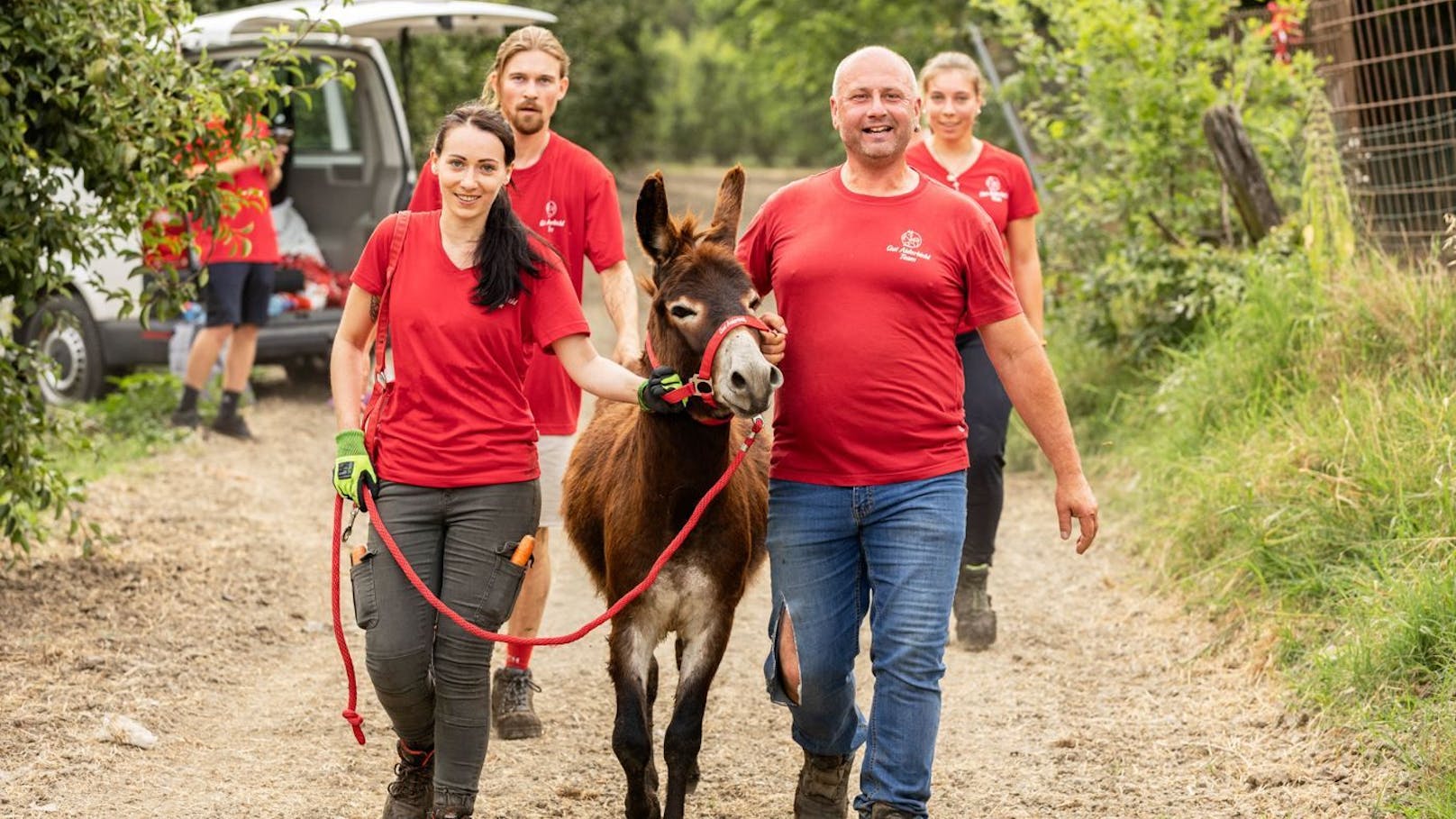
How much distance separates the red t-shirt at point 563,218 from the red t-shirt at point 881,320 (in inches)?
54.2

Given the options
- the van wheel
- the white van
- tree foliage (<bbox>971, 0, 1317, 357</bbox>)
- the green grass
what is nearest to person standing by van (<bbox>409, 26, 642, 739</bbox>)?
the green grass

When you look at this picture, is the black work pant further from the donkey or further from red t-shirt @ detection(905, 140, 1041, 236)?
the donkey

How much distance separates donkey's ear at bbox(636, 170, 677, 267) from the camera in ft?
13.6

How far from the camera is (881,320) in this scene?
13.2 ft

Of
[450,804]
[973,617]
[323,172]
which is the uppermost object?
[323,172]

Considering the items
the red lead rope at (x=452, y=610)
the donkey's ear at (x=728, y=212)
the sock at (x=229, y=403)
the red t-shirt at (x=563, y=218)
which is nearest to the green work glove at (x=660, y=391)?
the red lead rope at (x=452, y=610)

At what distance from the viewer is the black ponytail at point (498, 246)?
13.6 feet

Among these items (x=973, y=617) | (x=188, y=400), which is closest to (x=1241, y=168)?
(x=973, y=617)

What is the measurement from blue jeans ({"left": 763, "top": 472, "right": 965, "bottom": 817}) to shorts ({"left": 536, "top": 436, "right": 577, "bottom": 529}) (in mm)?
1336

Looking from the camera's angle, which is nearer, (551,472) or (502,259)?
(502,259)

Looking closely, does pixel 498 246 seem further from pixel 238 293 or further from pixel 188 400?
pixel 188 400

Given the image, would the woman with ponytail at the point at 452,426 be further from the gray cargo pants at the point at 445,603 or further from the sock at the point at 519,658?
the sock at the point at 519,658

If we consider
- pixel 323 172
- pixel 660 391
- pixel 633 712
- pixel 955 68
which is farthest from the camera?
pixel 323 172

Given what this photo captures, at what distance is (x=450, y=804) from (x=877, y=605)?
4.15ft
